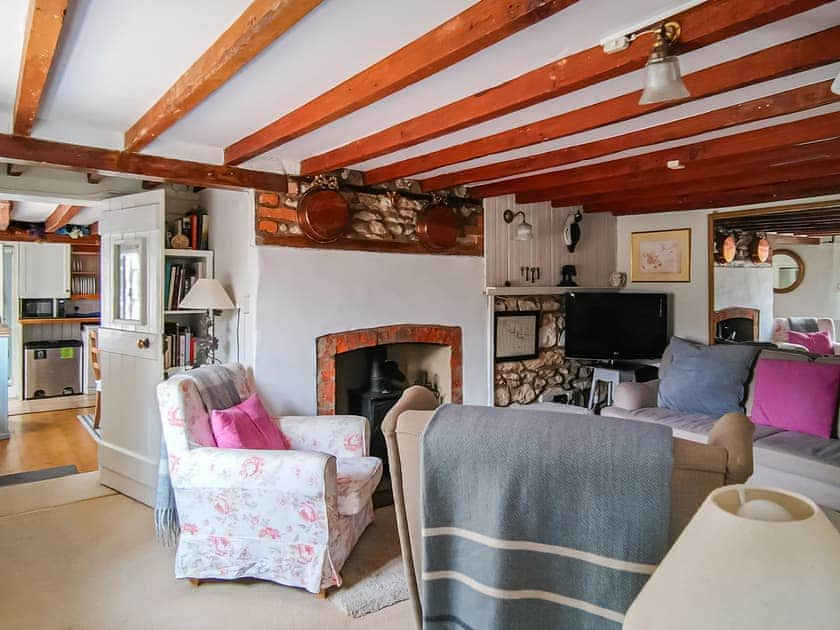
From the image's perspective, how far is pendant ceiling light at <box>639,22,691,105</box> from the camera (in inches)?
66.7

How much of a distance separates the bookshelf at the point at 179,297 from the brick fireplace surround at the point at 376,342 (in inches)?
34.1

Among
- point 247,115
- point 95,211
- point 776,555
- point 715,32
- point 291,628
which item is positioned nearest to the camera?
point 776,555

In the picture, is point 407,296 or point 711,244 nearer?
point 407,296

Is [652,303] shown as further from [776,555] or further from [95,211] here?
[95,211]

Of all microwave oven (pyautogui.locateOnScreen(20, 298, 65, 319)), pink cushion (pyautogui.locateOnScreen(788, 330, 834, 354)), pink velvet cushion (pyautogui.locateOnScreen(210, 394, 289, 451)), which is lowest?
pink velvet cushion (pyautogui.locateOnScreen(210, 394, 289, 451))

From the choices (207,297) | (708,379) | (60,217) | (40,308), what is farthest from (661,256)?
(40,308)

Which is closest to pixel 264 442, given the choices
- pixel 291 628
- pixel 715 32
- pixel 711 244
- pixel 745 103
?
pixel 291 628

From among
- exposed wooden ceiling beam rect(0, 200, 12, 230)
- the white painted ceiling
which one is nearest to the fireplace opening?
the white painted ceiling

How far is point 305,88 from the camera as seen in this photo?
2.38 meters

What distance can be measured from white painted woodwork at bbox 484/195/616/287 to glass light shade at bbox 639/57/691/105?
2938mm

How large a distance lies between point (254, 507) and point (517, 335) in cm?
289

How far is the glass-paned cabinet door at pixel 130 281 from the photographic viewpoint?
3.76 meters

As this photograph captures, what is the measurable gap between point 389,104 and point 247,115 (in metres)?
0.70

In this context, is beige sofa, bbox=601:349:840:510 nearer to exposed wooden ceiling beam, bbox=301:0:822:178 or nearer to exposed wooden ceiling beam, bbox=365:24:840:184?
exposed wooden ceiling beam, bbox=365:24:840:184
